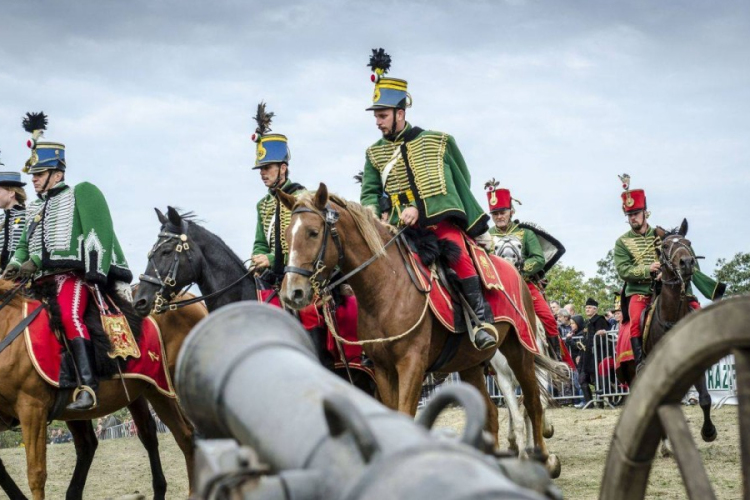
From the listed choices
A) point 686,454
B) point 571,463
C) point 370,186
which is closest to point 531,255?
point 571,463

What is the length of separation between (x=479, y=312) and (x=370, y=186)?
1.87 metres

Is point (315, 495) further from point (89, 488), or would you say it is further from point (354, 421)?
point (89, 488)

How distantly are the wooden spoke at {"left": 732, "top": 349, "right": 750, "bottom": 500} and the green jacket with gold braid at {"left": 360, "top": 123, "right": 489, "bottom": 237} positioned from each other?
701cm

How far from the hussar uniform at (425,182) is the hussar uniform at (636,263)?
11.5 feet

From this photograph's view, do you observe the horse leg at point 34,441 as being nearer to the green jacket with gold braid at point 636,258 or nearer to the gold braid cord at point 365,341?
the gold braid cord at point 365,341

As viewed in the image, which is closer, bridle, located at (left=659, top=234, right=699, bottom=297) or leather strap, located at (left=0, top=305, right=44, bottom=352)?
leather strap, located at (left=0, top=305, right=44, bottom=352)

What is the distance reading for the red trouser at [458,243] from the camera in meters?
9.65

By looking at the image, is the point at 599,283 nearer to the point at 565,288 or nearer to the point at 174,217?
the point at 565,288

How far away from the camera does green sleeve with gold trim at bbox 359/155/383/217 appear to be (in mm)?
10562

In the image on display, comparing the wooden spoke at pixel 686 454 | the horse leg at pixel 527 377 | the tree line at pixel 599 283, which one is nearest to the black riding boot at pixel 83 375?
the horse leg at pixel 527 377

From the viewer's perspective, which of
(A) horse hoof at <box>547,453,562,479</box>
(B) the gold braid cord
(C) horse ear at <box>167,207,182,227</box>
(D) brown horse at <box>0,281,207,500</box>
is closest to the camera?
(B) the gold braid cord

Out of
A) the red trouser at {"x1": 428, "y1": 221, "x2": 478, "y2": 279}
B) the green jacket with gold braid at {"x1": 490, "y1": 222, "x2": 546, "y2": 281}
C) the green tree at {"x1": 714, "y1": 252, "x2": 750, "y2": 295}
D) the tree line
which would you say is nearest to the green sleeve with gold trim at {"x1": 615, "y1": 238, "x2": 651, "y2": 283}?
the green jacket with gold braid at {"x1": 490, "y1": 222, "x2": 546, "y2": 281}

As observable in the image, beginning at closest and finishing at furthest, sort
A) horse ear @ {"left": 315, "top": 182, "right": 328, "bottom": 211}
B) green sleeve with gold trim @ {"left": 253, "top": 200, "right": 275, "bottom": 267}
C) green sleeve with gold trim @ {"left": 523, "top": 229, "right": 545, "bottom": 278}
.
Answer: horse ear @ {"left": 315, "top": 182, "right": 328, "bottom": 211}, green sleeve with gold trim @ {"left": 253, "top": 200, "right": 275, "bottom": 267}, green sleeve with gold trim @ {"left": 523, "top": 229, "right": 545, "bottom": 278}

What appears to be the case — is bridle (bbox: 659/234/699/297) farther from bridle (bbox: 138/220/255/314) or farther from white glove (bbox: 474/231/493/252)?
bridle (bbox: 138/220/255/314)
